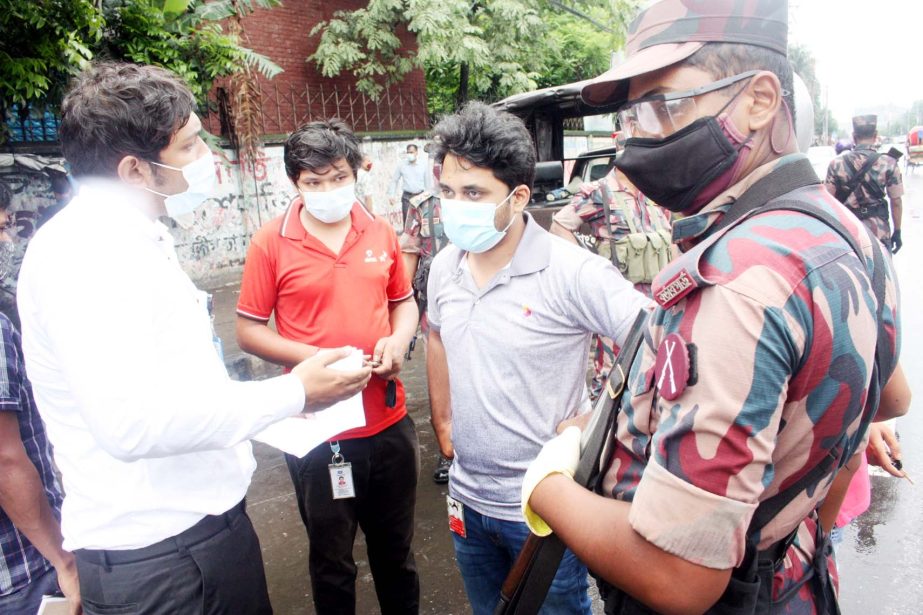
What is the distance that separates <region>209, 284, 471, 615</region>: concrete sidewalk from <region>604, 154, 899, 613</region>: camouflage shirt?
7.53 ft

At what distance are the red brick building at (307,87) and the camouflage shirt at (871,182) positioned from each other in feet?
27.0

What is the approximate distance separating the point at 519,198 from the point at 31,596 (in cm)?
187

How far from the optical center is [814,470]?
41.2 inches

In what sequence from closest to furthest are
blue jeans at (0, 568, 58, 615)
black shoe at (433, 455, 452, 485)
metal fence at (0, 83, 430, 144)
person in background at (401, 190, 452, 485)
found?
blue jeans at (0, 568, 58, 615)
black shoe at (433, 455, 452, 485)
person in background at (401, 190, 452, 485)
metal fence at (0, 83, 430, 144)

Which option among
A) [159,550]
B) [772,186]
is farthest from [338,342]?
[772,186]

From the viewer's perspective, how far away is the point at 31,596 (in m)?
1.78

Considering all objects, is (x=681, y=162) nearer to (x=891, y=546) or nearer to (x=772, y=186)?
(x=772, y=186)

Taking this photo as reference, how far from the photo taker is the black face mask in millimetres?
1103

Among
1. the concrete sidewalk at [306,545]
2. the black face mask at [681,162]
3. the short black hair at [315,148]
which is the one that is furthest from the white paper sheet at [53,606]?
the black face mask at [681,162]

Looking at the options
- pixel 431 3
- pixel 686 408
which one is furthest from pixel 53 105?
pixel 431 3

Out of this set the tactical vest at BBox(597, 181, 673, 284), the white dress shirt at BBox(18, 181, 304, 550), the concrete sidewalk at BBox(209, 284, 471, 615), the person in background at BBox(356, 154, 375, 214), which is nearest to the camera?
the white dress shirt at BBox(18, 181, 304, 550)

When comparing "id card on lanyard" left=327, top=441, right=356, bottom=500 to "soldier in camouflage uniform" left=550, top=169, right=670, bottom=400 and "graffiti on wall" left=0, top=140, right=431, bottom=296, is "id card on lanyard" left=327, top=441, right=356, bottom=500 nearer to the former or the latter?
"soldier in camouflage uniform" left=550, top=169, right=670, bottom=400

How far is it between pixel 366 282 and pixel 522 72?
514 inches

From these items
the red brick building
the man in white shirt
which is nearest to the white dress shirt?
the man in white shirt
